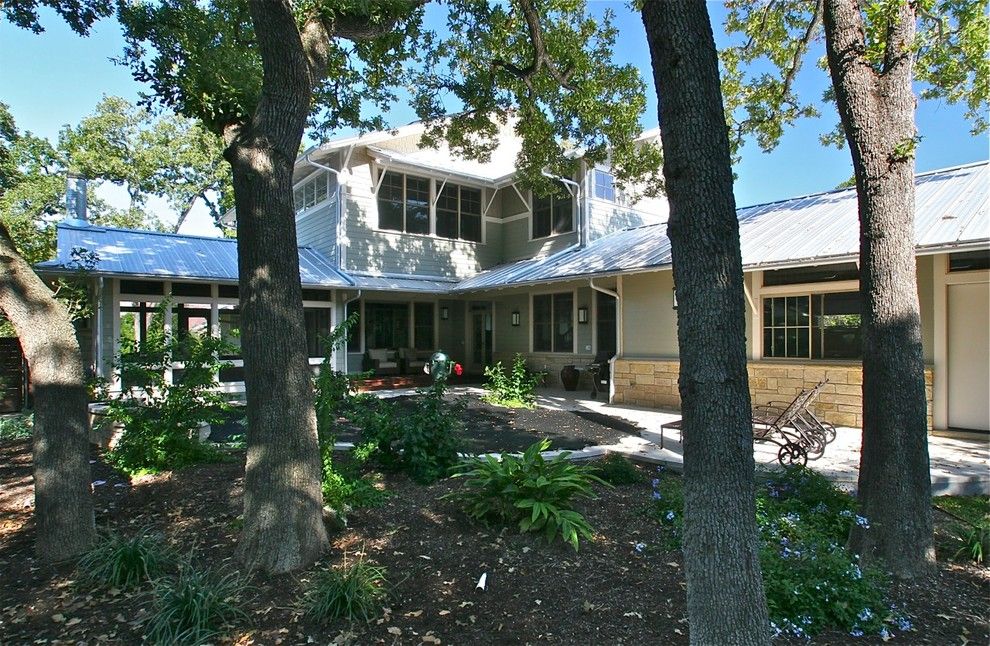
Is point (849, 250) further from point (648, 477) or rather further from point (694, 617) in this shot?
point (694, 617)

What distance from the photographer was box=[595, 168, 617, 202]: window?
14.9 metres

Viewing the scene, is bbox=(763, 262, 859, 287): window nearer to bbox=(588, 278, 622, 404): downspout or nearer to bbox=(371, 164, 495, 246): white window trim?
bbox=(588, 278, 622, 404): downspout

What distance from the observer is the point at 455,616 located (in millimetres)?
2938

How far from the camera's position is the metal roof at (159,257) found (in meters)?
10.9

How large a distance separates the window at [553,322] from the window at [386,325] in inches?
160

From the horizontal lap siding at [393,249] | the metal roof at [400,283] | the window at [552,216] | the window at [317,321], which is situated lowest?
the window at [317,321]

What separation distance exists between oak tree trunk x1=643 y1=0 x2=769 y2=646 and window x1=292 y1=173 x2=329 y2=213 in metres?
14.5

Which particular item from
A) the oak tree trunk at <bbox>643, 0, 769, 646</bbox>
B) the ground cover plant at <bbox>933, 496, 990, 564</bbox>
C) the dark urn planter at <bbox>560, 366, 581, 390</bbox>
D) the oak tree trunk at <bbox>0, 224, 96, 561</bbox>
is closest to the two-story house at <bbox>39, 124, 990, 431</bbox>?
the dark urn planter at <bbox>560, 366, 581, 390</bbox>

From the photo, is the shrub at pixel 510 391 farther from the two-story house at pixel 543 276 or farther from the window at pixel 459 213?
the window at pixel 459 213

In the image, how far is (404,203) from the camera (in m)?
15.3

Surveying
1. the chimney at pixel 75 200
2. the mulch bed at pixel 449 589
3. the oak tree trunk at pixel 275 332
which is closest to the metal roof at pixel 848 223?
the mulch bed at pixel 449 589

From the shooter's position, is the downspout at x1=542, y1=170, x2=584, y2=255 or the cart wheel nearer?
the cart wheel

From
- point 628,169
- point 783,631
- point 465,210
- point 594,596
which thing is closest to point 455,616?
point 594,596

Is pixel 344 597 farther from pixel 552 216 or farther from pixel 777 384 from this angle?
pixel 552 216
